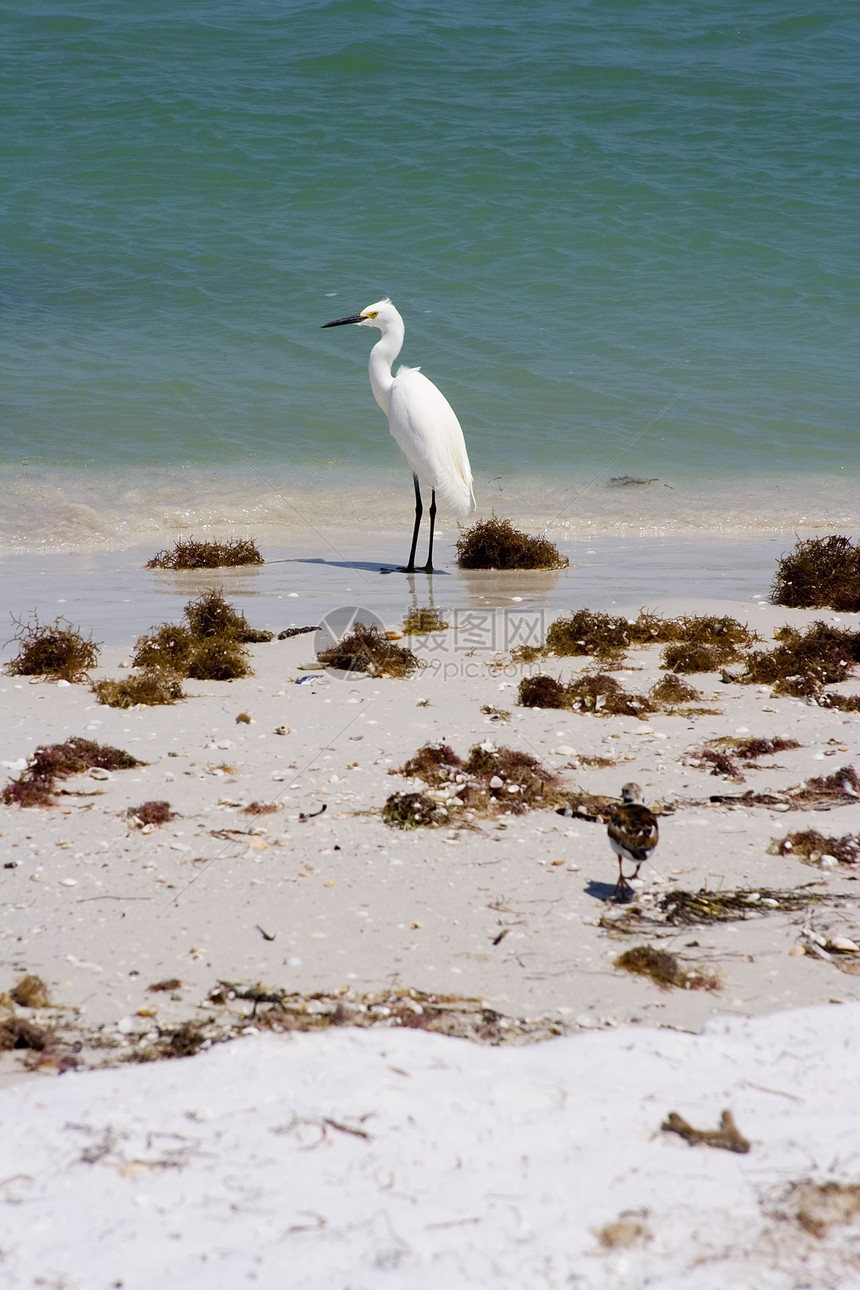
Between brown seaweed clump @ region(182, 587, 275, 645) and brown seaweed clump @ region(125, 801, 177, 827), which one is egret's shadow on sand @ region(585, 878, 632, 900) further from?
brown seaweed clump @ region(182, 587, 275, 645)

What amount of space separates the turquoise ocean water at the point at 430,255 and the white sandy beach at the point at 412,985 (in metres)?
6.14

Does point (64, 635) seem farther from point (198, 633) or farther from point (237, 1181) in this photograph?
point (237, 1181)

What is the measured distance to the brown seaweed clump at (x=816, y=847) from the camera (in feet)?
12.7

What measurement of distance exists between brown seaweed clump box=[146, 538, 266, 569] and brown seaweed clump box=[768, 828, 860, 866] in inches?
237

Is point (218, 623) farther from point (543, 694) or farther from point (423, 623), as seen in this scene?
point (543, 694)

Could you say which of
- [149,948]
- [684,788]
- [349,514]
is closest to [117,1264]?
[149,948]

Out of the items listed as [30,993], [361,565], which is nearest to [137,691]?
[30,993]

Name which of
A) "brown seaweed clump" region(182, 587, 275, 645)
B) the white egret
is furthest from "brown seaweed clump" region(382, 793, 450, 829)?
the white egret

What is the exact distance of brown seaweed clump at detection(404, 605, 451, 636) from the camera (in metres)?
6.83

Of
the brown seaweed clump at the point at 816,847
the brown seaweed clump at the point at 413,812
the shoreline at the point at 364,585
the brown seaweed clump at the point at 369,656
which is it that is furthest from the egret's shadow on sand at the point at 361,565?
the brown seaweed clump at the point at 816,847

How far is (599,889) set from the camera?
3.69 metres

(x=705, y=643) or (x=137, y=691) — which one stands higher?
(x=705, y=643)

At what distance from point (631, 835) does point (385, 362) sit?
776cm

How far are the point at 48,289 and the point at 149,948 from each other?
595 inches
